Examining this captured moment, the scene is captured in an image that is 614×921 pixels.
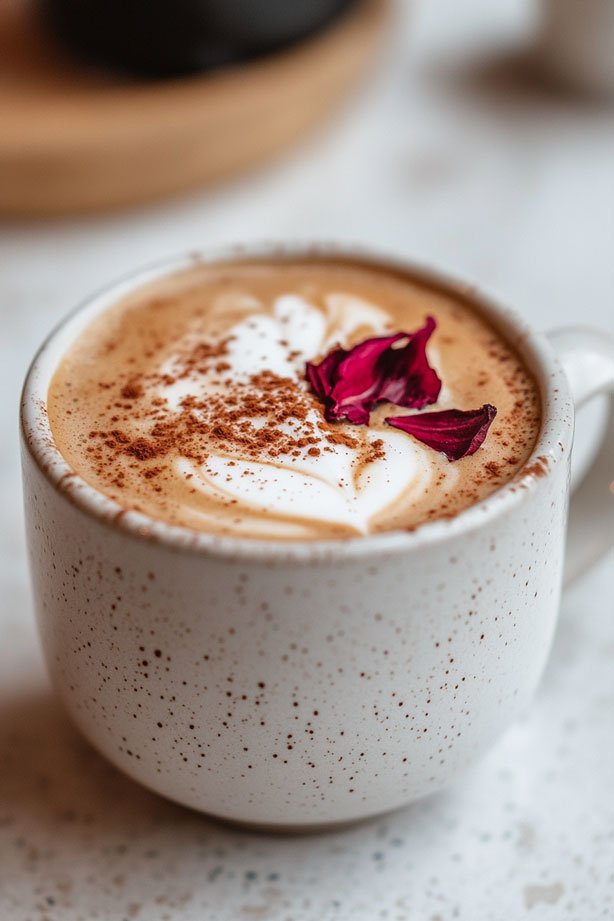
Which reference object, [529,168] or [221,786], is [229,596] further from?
[529,168]

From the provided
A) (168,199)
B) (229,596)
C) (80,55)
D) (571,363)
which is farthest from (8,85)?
(229,596)

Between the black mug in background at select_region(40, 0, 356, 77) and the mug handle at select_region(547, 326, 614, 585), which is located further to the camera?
the black mug in background at select_region(40, 0, 356, 77)

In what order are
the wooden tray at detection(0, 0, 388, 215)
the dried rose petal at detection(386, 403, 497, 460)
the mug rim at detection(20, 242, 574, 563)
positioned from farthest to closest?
the wooden tray at detection(0, 0, 388, 215), the dried rose petal at detection(386, 403, 497, 460), the mug rim at detection(20, 242, 574, 563)

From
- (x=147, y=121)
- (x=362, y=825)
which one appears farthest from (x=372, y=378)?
(x=147, y=121)

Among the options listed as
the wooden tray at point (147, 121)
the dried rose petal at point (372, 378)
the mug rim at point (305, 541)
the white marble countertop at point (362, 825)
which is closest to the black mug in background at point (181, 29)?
the wooden tray at point (147, 121)

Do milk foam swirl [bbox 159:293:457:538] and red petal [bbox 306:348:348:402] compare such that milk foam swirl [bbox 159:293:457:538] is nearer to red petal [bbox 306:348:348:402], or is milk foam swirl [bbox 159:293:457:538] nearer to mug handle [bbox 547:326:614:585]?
red petal [bbox 306:348:348:402]

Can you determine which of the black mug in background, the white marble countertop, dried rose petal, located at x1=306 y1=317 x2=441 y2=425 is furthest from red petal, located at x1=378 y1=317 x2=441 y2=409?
the black mug in background

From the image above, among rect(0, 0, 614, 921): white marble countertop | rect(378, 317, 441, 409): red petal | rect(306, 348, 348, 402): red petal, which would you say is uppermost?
rect(378, 317, 441, 409): red petal
